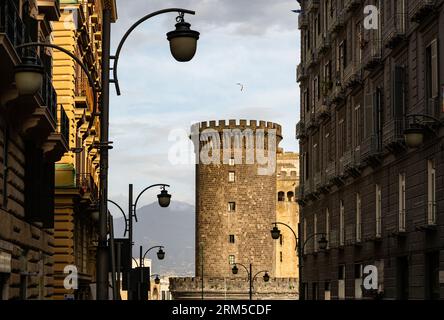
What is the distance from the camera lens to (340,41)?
45.0m

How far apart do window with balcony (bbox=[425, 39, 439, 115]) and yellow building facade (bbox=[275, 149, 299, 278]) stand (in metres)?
81.2

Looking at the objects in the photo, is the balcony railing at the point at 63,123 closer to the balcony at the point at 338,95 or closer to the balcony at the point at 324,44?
the balcony at the point at 338,95

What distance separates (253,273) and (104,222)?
8602 centimetres

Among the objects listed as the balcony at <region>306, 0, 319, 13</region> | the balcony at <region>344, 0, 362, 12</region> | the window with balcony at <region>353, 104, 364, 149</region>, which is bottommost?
the window with balcony at <region>353, 104, 364, 149</region>

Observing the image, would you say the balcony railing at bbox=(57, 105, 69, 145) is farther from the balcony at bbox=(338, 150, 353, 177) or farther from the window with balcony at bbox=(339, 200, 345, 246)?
the window with balcony at bbox=(339, 200, 345, 246)

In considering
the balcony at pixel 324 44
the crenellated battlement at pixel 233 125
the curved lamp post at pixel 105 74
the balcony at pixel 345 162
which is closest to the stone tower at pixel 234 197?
the crenellated battlement at pixel 233 125

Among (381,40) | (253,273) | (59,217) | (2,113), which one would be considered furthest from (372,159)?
(253,273)

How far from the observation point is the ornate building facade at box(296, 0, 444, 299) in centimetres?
2970

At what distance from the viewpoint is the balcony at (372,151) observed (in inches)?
1420

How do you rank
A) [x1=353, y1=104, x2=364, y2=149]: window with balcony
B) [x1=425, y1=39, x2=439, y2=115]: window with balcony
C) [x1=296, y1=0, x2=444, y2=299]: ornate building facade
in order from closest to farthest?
1. [x1=425, y1=39, x2=439, y2=115]: window with balcony
2. [x1=296, y1=0, x2=444, y2=299]: ornate building facade
3. [x1=353, y1=104, x2=364, y2=149]: window with balcony

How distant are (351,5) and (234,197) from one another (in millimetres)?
61691

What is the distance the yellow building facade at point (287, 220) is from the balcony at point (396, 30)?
77465 millimetres

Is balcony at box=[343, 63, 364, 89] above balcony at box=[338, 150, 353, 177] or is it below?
above

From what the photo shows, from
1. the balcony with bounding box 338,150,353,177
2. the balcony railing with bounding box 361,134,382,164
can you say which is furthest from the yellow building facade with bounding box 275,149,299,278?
the balcony railing with bounding box 361,134,382,164
